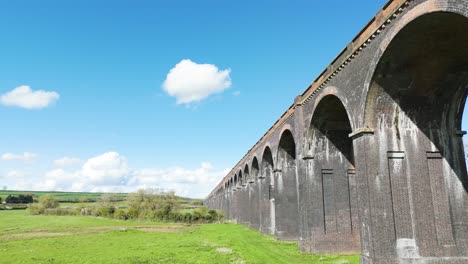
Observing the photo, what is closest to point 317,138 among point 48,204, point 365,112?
point 365,112

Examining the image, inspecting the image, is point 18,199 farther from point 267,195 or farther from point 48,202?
point 267,195

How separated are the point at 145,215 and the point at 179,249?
114ft

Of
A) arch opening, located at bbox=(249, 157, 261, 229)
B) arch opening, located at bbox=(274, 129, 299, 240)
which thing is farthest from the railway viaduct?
arch opening, located at bbox=(249, 157, 261, 229)

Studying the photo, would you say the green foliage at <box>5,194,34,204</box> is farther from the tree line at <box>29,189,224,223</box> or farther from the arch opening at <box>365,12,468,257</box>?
the arch opening at <box>365,12,468,257</box>

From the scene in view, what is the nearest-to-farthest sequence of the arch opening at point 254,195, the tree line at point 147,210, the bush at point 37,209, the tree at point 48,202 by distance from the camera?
the arch opening at point 254,195 < the tree line at point 147,210 < the bush at point 37,209 < the tree at point 48,202

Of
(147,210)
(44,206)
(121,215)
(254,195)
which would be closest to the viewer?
(254,195)

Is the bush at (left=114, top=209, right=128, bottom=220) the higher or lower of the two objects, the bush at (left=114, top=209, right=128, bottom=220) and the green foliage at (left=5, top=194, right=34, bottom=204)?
the lower

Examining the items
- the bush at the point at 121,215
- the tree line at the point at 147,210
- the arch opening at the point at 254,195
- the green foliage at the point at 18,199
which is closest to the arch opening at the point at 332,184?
the arch opening at the point at 254,195

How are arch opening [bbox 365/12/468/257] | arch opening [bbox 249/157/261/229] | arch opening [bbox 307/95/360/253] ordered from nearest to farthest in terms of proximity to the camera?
arch opening [bbox 365/12/468/257]
arch opening [bbox 307/95/360/253]
arch opening [bbox 249/157/261/229]

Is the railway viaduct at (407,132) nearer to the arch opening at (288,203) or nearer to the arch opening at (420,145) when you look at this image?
the arch opening at (420,145)

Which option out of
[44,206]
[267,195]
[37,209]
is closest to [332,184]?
[267,195]

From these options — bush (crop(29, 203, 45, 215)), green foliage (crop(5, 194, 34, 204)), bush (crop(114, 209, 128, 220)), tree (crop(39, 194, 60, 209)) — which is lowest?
bush (crop(114, 209, 128, 220))

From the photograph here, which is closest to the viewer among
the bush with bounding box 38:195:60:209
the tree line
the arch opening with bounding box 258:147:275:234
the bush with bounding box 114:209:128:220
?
the arch opening with bounding box 258:147:275:234

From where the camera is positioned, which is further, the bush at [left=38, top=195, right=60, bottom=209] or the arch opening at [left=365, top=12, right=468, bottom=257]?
the bush at [left=38, top=195, right=60, bottom=209]
